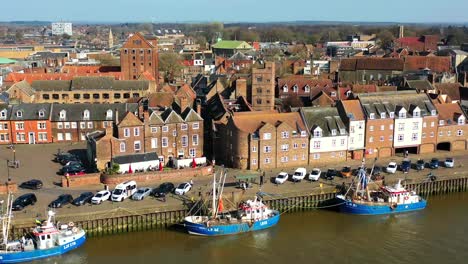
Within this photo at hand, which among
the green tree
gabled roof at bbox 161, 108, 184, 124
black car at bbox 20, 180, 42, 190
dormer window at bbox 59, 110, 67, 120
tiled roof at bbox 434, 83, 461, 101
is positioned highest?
the green tree

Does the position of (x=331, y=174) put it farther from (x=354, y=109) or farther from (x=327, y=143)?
(x=354, y=109)

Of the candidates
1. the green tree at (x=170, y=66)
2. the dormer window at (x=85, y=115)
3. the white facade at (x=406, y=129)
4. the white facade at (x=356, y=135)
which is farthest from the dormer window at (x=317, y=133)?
the green tree at (x=170, y=66)

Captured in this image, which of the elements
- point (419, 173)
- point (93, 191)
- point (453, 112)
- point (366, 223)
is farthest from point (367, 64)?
point (93, 191)

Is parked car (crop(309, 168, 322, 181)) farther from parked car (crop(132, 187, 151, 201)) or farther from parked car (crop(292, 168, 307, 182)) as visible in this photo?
parked car (crop(132, 187, 151, 201))

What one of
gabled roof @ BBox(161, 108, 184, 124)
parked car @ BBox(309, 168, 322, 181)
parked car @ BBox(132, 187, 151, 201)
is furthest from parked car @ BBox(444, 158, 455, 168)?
parked car @ BBox(132, 187, 151, 201)

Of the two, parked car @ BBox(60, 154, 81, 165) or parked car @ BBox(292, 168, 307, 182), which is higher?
parked car @ BBox(60, 154, 81, 165)

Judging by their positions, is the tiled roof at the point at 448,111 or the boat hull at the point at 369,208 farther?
the tiled roof at the point at 448,111

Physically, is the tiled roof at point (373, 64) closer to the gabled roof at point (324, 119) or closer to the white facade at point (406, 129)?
the white facade at point (406, 129)

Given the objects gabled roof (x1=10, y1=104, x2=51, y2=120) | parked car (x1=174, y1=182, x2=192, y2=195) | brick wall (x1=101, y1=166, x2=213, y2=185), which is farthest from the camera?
gabled roof (x1=10, y1=104, x2=51, y2=120)
